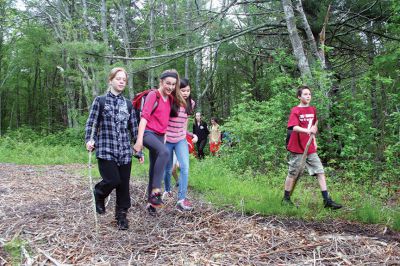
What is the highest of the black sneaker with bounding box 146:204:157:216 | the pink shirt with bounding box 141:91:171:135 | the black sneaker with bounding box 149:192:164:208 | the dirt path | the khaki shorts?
the pink shirt with bounding box 141:91:171:135

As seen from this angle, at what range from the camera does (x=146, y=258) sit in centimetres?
355

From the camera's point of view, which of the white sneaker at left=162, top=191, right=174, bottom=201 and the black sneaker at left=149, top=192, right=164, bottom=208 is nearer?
the black sneaker at left=149, top=192, right=164, bottom=208

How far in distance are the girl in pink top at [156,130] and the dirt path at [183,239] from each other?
38 centimetres

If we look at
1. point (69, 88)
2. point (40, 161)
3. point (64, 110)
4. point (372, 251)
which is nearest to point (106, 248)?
point (372, 251)

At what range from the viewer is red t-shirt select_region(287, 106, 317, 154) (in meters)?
5.63

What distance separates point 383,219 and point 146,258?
326 cm

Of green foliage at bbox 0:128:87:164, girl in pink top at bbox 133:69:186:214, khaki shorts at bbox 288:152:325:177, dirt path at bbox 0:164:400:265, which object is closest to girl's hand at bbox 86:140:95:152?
girl in pink top at bbox 133:69:186:214

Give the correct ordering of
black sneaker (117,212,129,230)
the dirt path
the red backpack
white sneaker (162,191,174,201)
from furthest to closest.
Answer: white sneaker (162,191,174,201)
the red backpack
black sneaker (117,212,129,230)
the dirt path

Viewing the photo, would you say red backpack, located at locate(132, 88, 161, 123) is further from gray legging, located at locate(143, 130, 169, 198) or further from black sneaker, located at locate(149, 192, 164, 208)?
black sneaker, located at locate(149, 192, 164, 208)

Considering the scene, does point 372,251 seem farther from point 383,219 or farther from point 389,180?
point 389,180

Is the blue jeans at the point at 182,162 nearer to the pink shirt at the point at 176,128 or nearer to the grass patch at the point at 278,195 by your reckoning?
the pink shirt at the point at 176,128

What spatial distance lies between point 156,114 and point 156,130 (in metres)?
0.20

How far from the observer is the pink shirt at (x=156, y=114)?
472 centimetres

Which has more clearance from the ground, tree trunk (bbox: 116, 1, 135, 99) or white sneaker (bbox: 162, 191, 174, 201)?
tree trunk (bbox: 116, 1, 135, 99)
